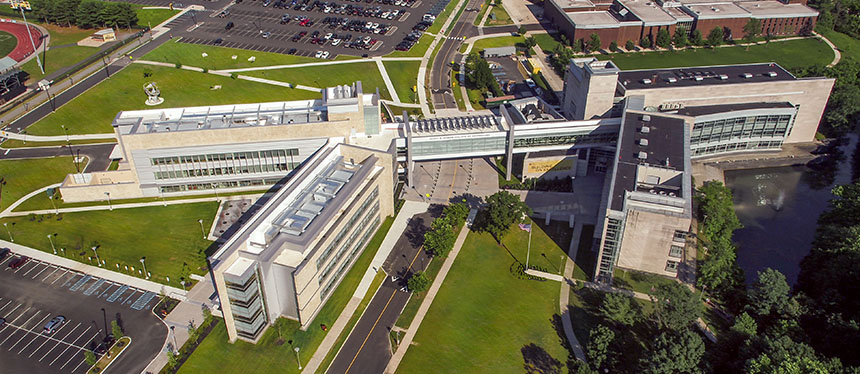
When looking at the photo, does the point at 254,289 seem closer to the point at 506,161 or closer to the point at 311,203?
the point at 311,203

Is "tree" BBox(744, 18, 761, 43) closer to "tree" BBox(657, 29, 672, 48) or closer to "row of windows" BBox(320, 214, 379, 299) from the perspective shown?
"tree" BBox(657, 29, 672, 48)

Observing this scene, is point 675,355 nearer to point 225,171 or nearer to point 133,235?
point 225,171

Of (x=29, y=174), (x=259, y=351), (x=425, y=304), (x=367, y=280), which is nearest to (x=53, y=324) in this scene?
(x=259, y=351)

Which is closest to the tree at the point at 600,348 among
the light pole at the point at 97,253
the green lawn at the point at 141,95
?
the light pole at the point at 97,253

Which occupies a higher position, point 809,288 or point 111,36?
point 111,36

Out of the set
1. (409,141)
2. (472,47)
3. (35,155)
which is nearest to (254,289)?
(409,141)

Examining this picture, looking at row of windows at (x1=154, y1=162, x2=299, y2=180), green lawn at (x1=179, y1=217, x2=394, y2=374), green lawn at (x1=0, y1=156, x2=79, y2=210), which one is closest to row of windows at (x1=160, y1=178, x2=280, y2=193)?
row of windows at (x1=154, y1=162, x2=299, y2=180)
